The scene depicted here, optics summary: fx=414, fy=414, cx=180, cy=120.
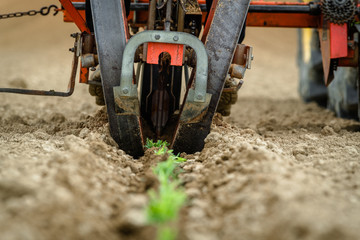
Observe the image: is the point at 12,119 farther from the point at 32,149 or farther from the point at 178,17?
the point at 178,17

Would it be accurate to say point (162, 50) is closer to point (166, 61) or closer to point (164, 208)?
point (166, 61)

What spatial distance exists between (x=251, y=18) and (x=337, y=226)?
8.07 ft

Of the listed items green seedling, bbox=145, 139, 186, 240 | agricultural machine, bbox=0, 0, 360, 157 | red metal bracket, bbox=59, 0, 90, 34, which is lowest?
green seedling, bbox=145, 139, 186, 240

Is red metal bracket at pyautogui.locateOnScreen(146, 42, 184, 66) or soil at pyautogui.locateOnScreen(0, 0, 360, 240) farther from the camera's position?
red metal bracket at pyautogui.locateOnScreen(146, 42, 184, 66)

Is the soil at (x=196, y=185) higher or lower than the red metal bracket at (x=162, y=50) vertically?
lower

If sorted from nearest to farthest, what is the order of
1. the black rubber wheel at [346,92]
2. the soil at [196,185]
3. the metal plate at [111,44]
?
1. the soil at [196,185]
2. the metal plate at [111,44]
3. the black rubber wheel at [346,92]

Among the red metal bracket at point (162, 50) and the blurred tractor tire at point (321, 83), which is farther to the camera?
the blurred tractor tire at point (321, 83)

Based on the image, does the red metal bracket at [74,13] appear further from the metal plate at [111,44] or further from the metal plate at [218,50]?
the metal plate at [218,50]

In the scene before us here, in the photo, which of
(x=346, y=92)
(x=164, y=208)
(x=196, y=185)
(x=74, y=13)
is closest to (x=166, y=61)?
(x=74, y=13)

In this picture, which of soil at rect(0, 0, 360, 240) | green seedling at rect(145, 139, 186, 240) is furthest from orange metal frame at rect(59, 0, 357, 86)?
green seedling at rect(145, 139, 186, 240)

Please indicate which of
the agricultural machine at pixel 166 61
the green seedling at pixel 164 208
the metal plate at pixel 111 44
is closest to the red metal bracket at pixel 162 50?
the agricultural machine at pixel 166 61

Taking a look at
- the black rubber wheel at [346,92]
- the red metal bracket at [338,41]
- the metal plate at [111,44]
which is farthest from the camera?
the black rubber wheel at [346,92]

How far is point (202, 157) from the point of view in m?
2.19

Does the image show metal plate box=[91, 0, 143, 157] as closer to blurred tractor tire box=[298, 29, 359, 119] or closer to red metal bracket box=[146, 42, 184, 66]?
red metal bracket box=[146, 42, 184, 66]
